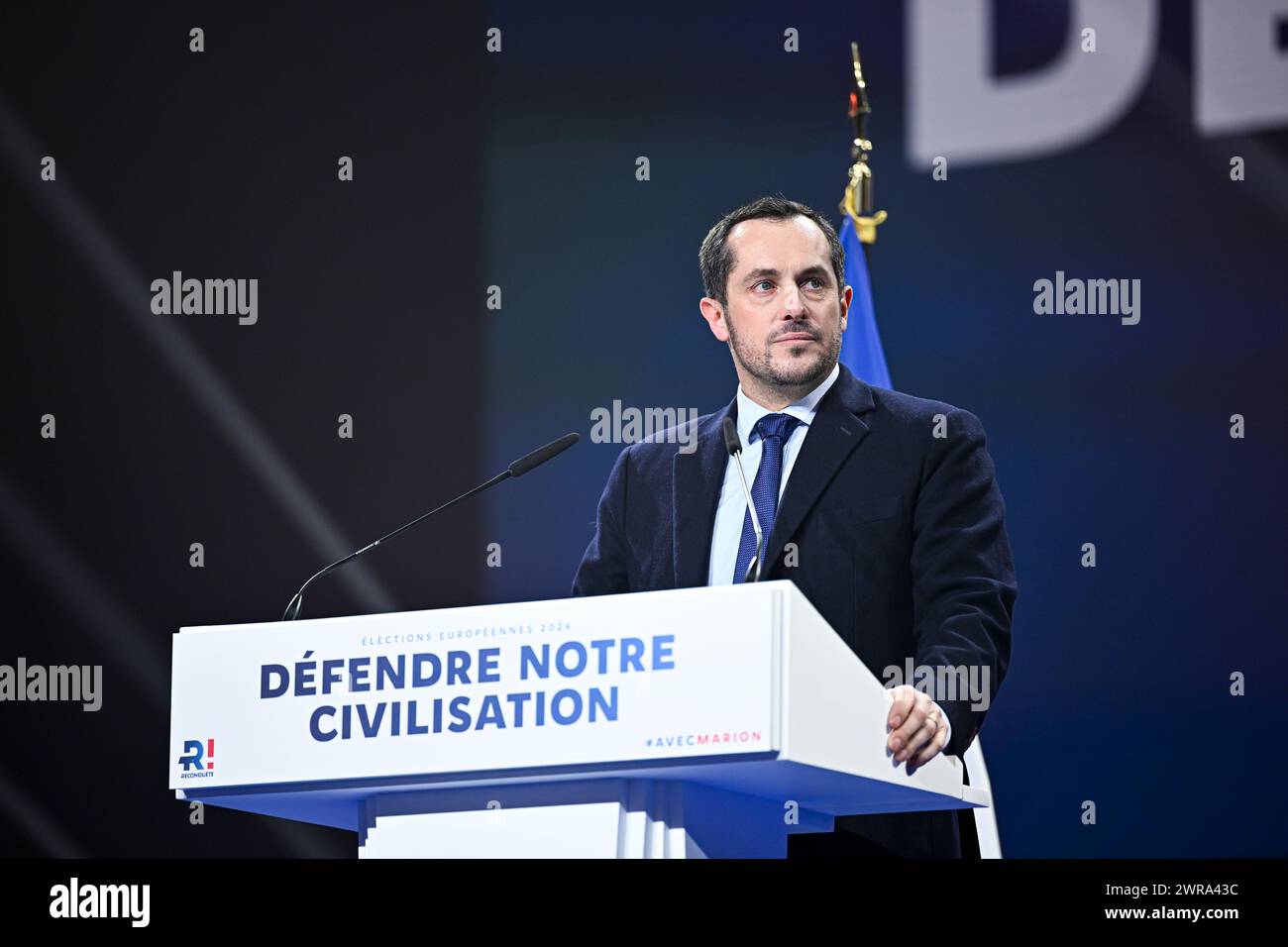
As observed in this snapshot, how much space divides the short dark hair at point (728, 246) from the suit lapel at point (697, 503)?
1.03 feet

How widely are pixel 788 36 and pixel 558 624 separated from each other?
3323 mm

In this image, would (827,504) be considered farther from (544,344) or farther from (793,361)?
(544,344)

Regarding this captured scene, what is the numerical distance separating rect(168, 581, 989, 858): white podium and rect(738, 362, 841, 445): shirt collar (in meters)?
0.80

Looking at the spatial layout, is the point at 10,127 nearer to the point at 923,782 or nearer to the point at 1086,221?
the point at 1086,221

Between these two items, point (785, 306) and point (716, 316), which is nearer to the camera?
point (785, 306)

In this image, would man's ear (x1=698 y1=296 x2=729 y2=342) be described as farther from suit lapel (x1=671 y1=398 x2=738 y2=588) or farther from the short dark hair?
suit lapel (x1=671 y1=398 x2=738 y2=588)

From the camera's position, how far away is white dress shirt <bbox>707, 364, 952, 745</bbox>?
2.81 meters

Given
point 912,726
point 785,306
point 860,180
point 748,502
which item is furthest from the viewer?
point 860,180

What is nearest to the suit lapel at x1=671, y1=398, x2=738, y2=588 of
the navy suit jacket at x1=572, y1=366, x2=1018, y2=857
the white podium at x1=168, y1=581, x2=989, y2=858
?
the navy suit jacket at x1=572, y1=366, x2=1018, y2=857

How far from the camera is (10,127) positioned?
500 cm

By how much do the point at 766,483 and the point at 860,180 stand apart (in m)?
2.12

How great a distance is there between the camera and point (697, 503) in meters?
2.89

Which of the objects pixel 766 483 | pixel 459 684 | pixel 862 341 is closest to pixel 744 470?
pixel 766 483

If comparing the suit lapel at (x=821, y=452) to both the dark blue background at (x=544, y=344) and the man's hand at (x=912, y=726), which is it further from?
the dark blue background at (x=544, y=344)
